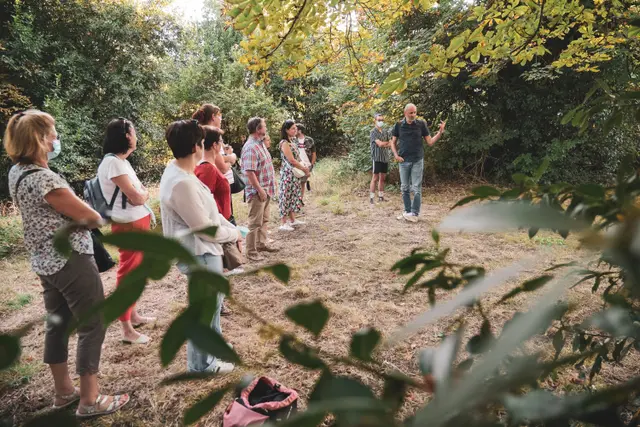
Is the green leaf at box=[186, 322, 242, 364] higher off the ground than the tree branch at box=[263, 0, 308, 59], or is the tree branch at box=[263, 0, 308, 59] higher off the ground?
the tree branch at box=[263, 0, 308, 59]

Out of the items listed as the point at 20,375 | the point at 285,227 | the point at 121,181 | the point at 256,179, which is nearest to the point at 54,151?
the point at 121,181

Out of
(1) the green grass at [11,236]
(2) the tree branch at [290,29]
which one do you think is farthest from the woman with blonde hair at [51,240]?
(1) the green grass at [11,236]

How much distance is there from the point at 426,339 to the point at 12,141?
9.34 feet

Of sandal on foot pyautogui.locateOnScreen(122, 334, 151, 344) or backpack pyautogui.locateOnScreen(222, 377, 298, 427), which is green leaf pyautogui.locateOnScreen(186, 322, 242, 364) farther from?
sandal on foot pyautogui.locateOnScreen(122, 334, 151, 344)

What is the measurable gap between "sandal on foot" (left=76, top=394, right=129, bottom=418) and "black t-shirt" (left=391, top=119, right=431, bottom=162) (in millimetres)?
4709

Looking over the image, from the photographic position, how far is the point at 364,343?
344 mm

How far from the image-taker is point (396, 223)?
578 cm

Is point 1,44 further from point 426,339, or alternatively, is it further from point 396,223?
point 426,339

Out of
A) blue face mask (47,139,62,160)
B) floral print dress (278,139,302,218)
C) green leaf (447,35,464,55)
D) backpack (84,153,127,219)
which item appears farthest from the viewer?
floral print dress (278,139,302,218)

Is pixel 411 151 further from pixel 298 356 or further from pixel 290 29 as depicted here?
pixel 298 356

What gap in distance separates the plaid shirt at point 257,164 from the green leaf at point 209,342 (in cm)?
398

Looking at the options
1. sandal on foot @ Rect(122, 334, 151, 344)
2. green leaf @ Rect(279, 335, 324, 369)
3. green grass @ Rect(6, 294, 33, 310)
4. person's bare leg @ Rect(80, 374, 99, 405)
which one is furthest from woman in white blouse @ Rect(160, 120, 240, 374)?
green grass @ Rect(6, 294, 33, 310)

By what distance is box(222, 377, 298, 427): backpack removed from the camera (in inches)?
69.9

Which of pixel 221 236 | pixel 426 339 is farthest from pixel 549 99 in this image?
pixel 221 236
